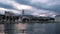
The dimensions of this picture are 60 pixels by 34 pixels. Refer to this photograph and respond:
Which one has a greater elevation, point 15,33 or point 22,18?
point 22,18

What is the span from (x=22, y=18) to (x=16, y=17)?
79cm

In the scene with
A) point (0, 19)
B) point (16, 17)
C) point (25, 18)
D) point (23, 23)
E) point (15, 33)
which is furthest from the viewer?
point (23, 23)

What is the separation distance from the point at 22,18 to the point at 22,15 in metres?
0.16

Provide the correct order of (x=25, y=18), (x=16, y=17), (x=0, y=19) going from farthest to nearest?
1. (x=25, y=18)
2. (x=16, y=17)
3. (x=0, y=19)

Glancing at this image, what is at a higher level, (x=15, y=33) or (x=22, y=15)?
(x=22, y=15)

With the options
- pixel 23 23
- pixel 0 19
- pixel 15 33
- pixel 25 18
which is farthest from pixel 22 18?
pixel 15 33

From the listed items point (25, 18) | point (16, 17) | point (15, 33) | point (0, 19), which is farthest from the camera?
point (25, 18)

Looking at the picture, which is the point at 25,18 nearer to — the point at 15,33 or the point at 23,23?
the point at 23,23

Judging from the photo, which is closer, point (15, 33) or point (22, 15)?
point (15, 33)

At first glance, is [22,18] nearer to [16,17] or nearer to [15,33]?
[16,17]

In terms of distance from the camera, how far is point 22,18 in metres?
7.49

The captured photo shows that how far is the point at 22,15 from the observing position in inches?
299

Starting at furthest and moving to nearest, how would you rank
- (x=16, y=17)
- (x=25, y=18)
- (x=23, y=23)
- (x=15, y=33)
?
(x=23, y=23), (x=25, y=18), (x=16, y=17), (x=15, y=33)

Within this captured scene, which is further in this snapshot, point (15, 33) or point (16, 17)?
point (16, 17)
